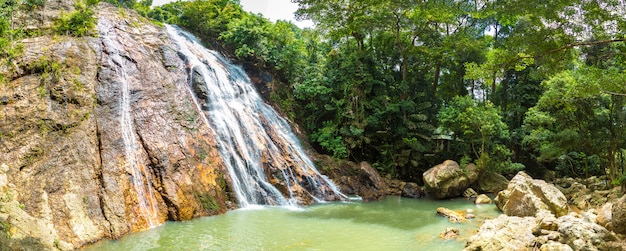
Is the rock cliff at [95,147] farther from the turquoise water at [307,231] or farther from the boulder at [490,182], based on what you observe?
the boulder at [490,182]

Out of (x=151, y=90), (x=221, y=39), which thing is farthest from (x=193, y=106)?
(x=221, y=39)

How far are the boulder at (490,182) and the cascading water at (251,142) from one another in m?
7.55

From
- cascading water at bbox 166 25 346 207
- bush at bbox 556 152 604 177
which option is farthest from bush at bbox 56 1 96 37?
bush at bbox 556 152 604 177

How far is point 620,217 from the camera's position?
7.56m

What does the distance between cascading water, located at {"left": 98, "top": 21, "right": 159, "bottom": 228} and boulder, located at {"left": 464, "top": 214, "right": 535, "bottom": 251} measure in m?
7.89

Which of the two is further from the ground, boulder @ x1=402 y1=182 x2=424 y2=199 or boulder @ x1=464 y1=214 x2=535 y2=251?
boulder @ x1=464 y1=214 x2=535 y2=251

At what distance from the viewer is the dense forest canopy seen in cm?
1641

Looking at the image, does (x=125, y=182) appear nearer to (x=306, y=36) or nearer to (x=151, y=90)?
(x=151, y=90)

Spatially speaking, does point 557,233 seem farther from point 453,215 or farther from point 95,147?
point 95,147

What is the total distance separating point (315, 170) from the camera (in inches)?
648

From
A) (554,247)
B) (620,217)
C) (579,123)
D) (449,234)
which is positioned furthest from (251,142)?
(579,123)

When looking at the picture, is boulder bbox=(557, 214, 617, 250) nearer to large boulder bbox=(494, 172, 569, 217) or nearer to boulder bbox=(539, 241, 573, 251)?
boulder bbox=(539, 241, 573, 251)

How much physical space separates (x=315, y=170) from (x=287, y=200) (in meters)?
3.12

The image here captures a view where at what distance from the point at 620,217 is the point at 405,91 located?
13883mm
